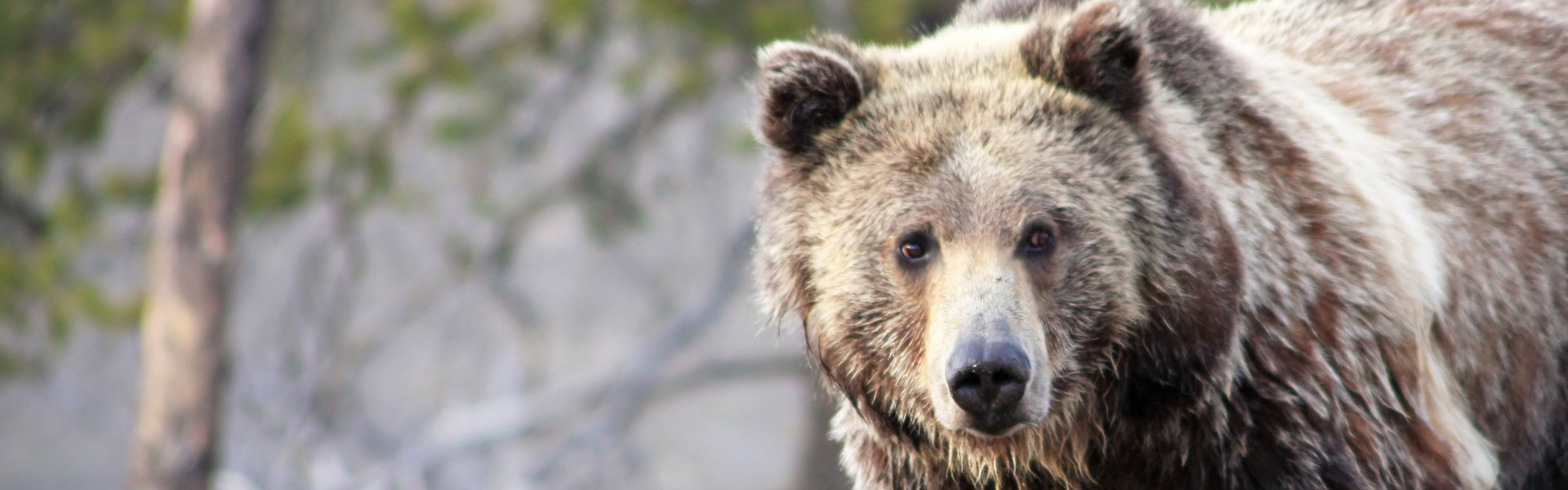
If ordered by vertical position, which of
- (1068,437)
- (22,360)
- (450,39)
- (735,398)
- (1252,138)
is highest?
(450,39)

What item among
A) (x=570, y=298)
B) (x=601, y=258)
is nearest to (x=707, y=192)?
(x=601, y=258)

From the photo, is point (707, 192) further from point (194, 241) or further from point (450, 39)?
point (194, 241)

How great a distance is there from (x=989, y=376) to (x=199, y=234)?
23.3ft

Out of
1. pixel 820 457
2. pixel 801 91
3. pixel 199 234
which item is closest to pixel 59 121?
pixel 199 234

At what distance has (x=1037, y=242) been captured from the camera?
3.02 m

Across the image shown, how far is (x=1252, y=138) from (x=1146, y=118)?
0.96ft

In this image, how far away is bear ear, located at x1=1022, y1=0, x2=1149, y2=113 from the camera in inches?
123

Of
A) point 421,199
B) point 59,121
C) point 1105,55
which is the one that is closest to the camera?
point 1105,55

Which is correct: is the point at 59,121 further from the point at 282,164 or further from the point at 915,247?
the point at 915,247

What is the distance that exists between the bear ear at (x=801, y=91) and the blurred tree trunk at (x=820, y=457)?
981 centimetres

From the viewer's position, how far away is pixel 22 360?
11812 mm

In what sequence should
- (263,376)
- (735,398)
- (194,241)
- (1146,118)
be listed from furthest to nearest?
(735,398), (263,376), (194,241), (1146,118)

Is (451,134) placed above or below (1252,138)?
above

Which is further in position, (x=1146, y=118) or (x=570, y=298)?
(x=570, y=298)
